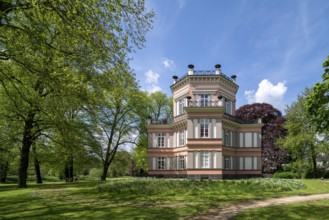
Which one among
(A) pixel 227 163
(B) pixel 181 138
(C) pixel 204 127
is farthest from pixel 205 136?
(A) pixel 227 163

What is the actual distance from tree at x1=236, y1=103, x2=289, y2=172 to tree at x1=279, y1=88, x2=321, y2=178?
5316 millimetres

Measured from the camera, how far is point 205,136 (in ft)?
101

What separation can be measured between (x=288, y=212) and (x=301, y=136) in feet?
94.8

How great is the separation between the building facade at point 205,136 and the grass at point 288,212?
743 inches

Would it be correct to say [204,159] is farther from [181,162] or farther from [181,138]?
[181,138]

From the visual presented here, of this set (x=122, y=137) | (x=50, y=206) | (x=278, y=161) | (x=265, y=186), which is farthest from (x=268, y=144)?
(x=50, y=206)

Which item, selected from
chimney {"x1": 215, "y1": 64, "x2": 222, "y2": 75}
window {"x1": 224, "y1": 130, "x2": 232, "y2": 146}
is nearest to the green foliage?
window {"x1": 224, "y1": 130, "x2": 232, "y2": 146}

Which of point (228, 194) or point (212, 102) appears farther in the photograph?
point (212, 102)

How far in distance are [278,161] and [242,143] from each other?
525 inches

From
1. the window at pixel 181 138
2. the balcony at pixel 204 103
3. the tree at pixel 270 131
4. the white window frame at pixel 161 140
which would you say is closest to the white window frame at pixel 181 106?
the balcony at pixel 204 103

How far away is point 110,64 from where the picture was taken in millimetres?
9586

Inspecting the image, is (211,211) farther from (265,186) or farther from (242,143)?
(242,143)

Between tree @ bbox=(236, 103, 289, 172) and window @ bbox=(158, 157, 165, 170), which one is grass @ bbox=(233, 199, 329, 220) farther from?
tree @ bbox=(236, 103, 289, 172)

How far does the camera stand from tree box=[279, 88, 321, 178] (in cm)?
3569
